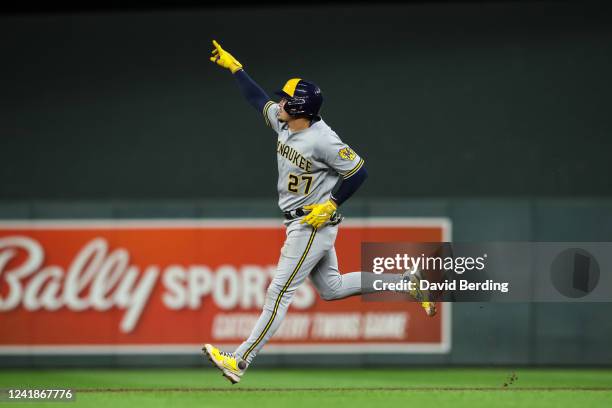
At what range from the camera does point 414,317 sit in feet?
30.5

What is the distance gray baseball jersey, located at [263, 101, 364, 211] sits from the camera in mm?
6512

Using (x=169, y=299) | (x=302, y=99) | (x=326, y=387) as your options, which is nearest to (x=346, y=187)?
(x=302, y=99)

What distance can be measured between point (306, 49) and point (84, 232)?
3.37 metres

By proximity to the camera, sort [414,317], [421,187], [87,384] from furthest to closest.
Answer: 1. [421,187]
2. [414,317]
3. [87,384]

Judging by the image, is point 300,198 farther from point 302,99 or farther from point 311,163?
point 302,99

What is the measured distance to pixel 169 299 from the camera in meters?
9.33

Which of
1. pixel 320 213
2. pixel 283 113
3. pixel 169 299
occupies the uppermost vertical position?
pixel 283 113

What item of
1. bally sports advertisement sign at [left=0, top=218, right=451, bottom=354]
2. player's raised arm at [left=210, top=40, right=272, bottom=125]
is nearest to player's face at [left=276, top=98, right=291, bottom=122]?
player's raised arm at [left=210, top=40, right=272, bottom=125]

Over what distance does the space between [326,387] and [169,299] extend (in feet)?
7.01

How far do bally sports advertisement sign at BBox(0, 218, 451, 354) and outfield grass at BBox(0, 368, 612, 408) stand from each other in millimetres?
278

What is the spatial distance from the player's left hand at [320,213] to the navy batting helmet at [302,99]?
0.59 metres

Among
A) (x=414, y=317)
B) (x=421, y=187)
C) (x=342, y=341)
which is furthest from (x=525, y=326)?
(x=421, y=187)

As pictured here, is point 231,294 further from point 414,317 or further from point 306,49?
point 306,49

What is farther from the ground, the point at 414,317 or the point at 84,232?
the point at 84,232
